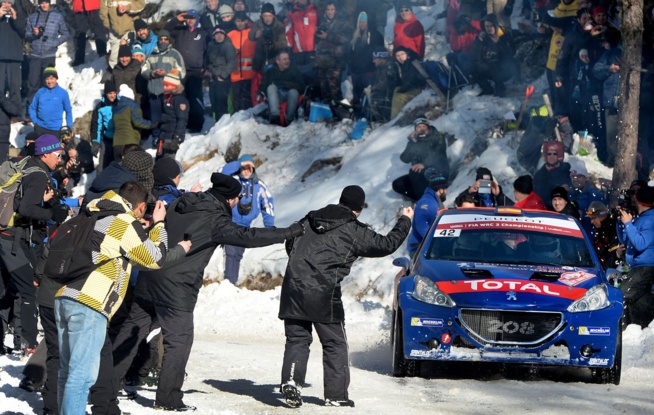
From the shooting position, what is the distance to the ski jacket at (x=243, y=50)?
76.4ft

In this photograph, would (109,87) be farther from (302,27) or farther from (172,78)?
(302,27)

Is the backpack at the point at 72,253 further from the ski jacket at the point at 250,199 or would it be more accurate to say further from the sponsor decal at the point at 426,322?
the ski jacket at the point at 250,199

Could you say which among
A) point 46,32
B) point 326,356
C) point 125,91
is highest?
point 46,32

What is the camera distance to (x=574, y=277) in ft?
35.6

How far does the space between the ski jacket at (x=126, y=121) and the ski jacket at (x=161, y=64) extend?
831 mm

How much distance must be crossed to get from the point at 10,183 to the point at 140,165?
177 cm

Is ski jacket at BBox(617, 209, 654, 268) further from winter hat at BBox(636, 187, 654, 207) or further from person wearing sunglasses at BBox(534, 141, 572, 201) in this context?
person wearing sunglasses at BBox(534, 141, 572, 201)

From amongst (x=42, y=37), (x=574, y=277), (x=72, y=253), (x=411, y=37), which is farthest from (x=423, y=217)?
(x=42, y=37)

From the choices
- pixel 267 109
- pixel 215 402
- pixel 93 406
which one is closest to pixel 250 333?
pixel 215 402

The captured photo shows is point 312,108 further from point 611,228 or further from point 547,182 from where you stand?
point 611,228

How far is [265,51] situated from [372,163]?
3860 mm

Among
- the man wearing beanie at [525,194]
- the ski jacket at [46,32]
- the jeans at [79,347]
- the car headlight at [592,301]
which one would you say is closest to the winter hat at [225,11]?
the ski jacket at [46,32]

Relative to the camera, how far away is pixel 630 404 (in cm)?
954

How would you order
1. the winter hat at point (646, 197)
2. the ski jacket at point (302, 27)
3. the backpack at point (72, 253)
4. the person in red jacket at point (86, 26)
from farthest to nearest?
the person in red jacket at point (86, 26) < the ski jacket at point (302, 27) < the winter hat at point (646, 197) < the backpack at point (72, 253)
